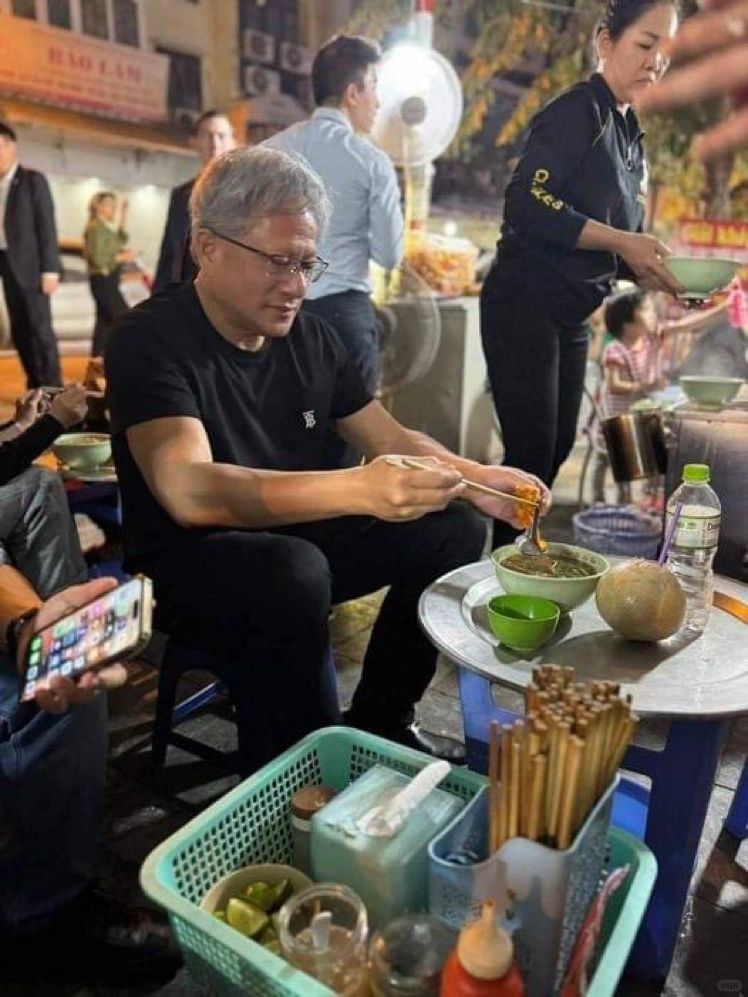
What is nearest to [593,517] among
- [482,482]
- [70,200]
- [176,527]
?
[482,482]

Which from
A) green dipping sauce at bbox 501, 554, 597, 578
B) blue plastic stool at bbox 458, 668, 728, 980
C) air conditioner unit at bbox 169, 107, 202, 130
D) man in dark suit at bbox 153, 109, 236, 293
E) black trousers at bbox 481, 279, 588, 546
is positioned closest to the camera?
blue plastic stool at bbox 458, 668, 728, 980

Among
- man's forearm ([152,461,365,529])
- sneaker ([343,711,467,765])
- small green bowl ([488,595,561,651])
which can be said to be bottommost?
sneaker ([343,711,467,765])

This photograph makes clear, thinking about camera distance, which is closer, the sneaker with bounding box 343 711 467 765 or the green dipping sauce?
the green dipping sauce

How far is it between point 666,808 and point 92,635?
2.83 ft

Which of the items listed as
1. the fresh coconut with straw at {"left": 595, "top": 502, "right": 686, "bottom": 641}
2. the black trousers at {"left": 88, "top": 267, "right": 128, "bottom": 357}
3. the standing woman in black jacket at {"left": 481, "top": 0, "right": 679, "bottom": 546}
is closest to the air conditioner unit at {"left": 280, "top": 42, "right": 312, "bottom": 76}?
the black trousers at {"left": 88, "top": 267, "right": 128, "bottom": 357}

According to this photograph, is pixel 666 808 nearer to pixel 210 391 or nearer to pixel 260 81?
pixel 210 391

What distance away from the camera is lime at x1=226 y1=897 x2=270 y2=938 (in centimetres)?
A: 94

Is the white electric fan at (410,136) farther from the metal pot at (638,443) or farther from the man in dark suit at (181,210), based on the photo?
the metal pot at (638,443)

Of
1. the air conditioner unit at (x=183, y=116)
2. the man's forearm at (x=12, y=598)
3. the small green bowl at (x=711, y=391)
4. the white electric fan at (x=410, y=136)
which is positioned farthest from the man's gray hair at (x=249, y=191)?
the air conditioner unit at (x=183, y=116)

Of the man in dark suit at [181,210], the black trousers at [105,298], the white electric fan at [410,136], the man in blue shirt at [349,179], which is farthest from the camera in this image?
the black trousers at [105,298]

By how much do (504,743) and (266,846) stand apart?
1.49ft

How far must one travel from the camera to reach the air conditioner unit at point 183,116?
25.0 feet

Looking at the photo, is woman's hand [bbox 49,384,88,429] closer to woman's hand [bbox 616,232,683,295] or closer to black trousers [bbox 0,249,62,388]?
woman's hand [bbox 616,232,683,295]

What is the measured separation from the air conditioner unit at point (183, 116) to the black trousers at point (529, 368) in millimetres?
6407
